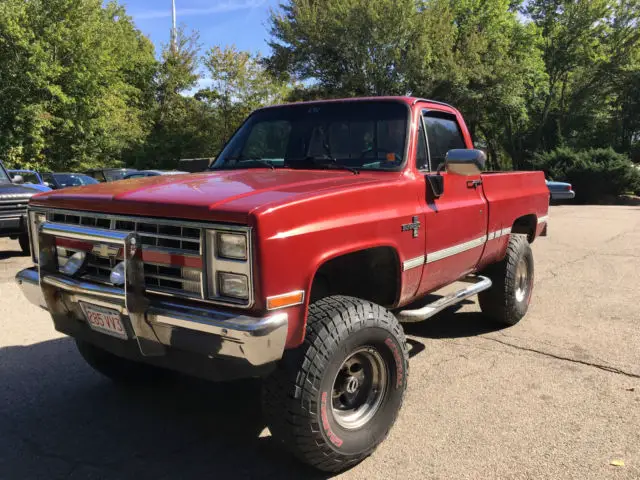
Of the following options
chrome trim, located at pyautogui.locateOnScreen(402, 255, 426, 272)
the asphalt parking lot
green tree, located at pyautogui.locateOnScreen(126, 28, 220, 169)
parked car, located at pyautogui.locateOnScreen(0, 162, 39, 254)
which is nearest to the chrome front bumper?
the asphalt parking lot

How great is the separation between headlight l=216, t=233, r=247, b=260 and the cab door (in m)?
1.53

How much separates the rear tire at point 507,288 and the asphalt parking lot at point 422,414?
18cm

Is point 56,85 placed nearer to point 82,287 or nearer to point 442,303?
point 82,287

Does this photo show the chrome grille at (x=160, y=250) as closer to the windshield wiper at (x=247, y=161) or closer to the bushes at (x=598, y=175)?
the windshield wiper at (x=247, y=161)

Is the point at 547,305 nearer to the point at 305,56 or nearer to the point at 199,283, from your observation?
the point at 199,283

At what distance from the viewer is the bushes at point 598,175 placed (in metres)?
22.0

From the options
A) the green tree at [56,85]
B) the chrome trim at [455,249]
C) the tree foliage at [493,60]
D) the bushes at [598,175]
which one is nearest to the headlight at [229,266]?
the chrome trim at [455,249]

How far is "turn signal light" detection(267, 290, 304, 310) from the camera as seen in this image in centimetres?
235

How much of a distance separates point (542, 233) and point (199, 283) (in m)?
4.53

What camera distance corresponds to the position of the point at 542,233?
5828mm

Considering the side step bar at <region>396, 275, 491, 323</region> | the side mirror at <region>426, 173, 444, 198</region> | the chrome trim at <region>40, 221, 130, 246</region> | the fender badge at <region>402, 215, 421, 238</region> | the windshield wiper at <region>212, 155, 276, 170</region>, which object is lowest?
the side step bar at <region>396, 275, 491, 323</region>

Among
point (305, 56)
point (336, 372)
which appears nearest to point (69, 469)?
point (336, 372)

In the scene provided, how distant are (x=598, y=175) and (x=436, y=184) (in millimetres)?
21549

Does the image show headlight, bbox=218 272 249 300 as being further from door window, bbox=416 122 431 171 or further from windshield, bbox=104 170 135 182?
windshield, bbox=104 170 135 182
